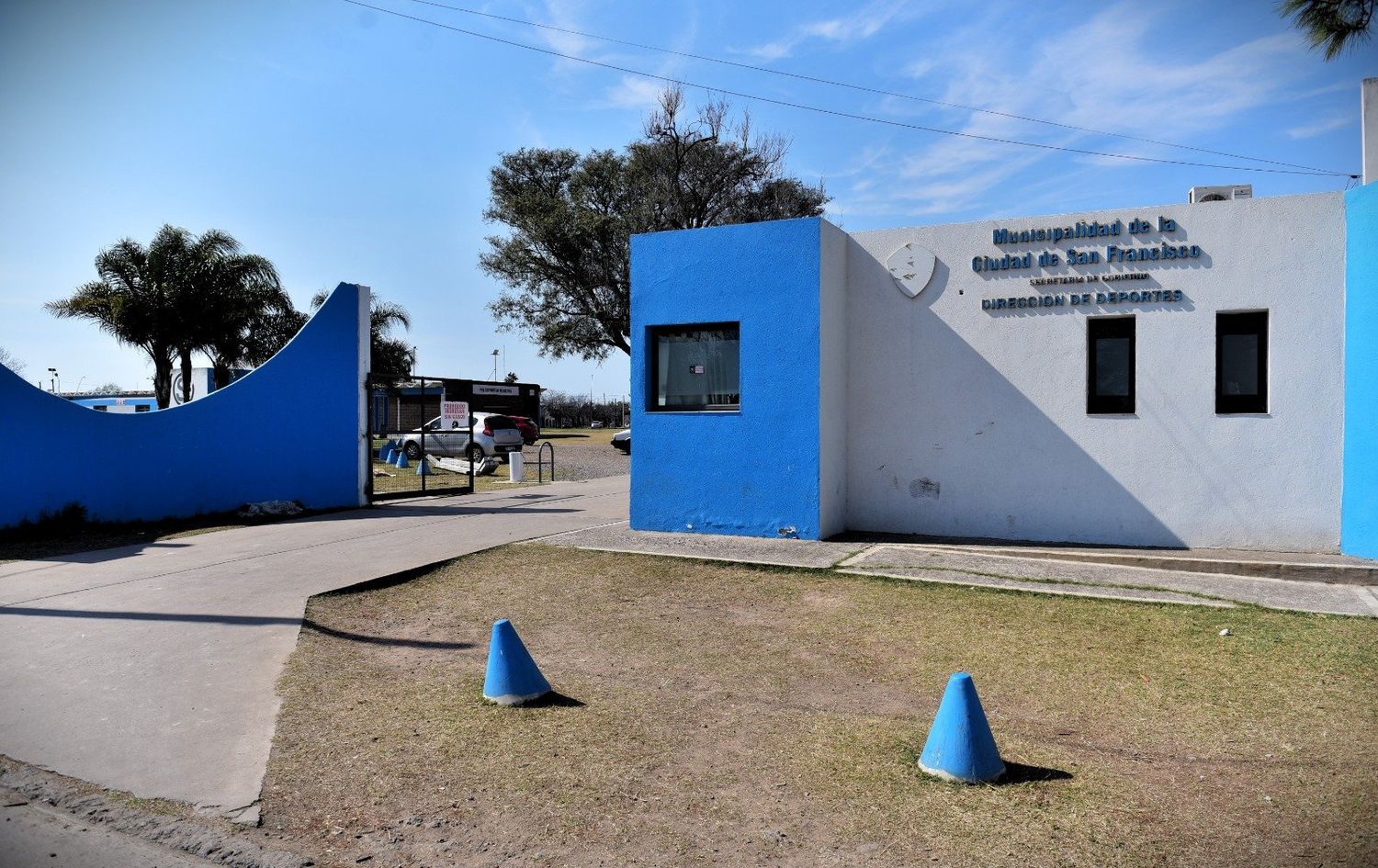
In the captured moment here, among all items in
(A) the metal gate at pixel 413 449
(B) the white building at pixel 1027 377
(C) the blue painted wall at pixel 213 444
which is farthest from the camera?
(A) the metal gate at pixel 413 449

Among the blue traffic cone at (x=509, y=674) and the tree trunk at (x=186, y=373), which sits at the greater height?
the tree trunk at (x=186, y=373)

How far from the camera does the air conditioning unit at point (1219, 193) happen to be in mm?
10180

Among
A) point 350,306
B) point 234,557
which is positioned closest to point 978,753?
point 234,557

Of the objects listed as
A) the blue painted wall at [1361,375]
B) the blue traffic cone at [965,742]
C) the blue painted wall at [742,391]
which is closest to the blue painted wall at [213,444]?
the blue painted wall at [742,391]

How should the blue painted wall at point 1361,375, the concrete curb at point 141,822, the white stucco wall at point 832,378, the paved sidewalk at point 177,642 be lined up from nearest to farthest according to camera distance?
the concrete curb at point 141,822, the paved sidewalk at point 177,642, the blue painted wall at point 1361,375, the white stucco wall at point 832,378

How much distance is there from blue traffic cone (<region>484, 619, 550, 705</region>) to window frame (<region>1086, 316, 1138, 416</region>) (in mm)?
7686

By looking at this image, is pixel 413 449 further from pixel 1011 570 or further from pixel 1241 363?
pixel 1241 363

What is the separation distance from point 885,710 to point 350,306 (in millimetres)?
13153

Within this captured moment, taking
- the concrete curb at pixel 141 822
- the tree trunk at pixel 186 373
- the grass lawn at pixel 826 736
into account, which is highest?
the tree trunk at pixel 186 373

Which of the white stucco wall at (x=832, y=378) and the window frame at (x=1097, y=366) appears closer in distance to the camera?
the window frame at (x=1097, y=366)

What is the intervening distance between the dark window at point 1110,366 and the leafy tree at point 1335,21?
12.4ft

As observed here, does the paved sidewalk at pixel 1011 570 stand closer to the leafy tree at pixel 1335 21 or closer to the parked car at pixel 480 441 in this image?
the leafy tree at pixel 1335 21

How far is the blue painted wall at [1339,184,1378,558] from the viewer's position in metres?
8.77

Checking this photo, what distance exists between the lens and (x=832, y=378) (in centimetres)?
1066
